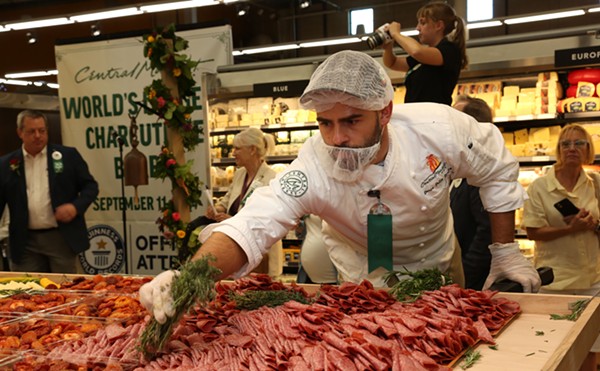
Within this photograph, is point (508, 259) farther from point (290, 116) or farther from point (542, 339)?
point (290, 116)

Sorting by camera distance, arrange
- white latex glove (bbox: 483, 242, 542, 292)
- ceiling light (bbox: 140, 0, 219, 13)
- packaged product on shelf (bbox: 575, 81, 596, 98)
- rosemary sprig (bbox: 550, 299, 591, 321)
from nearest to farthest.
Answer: rosemary sprig (bbox: 550, 299, 591, 321)
white latex glove (bbox: 483, 242, 542, 292)
packaged product on shelf (bbox: 575, 81, 596, 98)
ceiling light (bbox: 140, 0, 219, 13)

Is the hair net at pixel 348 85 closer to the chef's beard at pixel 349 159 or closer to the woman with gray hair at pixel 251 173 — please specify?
the chef's beard at pixel 349 159

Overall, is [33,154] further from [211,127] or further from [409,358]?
[409,358]

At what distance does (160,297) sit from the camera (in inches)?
72.0

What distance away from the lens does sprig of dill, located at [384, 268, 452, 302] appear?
7.53ft

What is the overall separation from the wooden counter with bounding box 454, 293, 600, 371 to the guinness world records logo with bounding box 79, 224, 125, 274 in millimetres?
6501

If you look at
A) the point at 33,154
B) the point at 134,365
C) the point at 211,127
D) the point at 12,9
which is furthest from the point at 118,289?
the point at 12,9

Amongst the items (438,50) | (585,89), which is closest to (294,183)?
(438,50)

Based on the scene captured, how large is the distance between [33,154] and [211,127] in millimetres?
2096

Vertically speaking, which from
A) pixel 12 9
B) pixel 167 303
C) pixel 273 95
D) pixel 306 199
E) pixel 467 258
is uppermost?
pixel 12 9

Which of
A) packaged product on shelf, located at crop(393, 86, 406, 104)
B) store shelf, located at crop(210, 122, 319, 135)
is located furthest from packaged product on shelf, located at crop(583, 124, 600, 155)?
store shelf, located at crop(210, 122, 319, 135)

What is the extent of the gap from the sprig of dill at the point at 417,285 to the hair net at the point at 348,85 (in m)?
0.63

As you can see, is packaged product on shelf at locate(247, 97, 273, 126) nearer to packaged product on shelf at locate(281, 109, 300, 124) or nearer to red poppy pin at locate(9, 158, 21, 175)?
packaged product on shelf at locate(281, 109, 300, 124)

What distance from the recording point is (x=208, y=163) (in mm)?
7363
